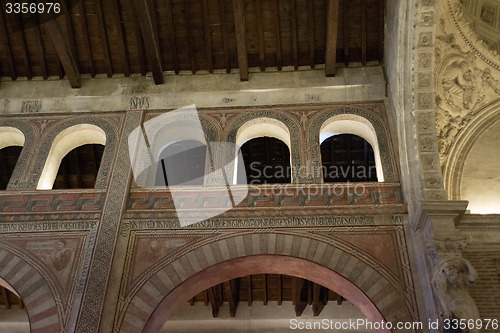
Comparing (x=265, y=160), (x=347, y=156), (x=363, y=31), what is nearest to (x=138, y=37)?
(x=265, y=160)

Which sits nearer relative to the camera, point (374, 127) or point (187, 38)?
point (374, 127)

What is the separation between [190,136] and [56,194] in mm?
2711

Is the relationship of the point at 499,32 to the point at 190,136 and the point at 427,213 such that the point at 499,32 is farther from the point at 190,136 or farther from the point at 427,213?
the point at 190,136

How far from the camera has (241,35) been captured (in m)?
8.94

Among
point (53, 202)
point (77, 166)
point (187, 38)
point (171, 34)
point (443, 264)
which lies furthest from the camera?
point (77, 166)

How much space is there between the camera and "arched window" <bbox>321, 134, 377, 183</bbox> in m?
10.7

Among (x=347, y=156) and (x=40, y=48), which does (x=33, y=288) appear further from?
(x=347, y=156)

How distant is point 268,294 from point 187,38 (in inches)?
241

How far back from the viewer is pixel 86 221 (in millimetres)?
7711

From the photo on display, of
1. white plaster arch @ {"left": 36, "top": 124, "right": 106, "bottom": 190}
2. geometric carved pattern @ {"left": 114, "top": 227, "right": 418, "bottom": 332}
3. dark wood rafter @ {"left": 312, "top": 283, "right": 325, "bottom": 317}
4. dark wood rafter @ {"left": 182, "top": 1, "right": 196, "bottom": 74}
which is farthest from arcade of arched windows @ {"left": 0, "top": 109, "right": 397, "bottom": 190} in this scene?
dark wood rafter @ {"left": 312, "top": 283, "right": 325, "bottom": 317}

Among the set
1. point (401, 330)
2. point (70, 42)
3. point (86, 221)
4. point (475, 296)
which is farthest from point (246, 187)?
point (70, 42)

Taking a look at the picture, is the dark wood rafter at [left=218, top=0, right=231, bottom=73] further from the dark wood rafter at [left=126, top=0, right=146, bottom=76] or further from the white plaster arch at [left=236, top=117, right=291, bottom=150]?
the dark wood rafter at [left=126, top=0, right=146, bottom=76]

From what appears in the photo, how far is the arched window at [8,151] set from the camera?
926cm

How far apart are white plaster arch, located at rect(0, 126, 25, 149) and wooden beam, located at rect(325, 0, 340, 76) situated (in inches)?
237
